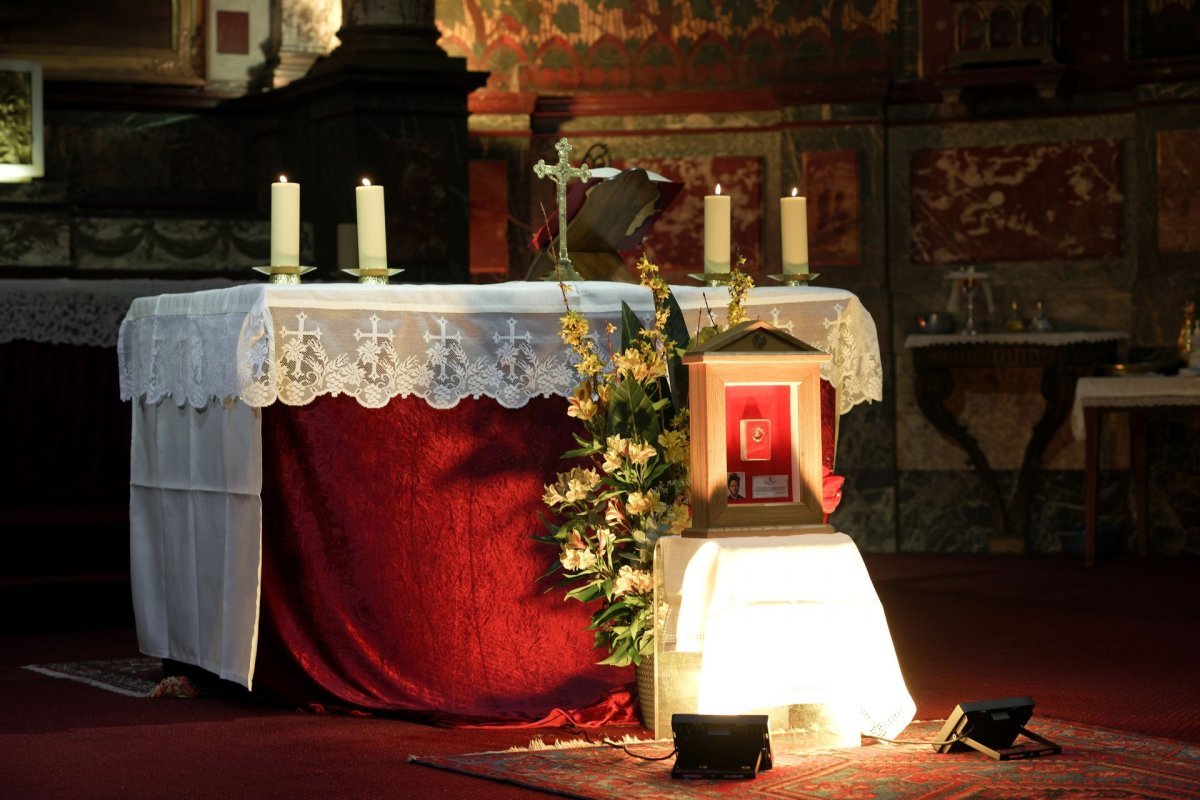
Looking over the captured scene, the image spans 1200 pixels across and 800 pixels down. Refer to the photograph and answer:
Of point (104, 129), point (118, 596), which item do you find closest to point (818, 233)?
point (104, 129)

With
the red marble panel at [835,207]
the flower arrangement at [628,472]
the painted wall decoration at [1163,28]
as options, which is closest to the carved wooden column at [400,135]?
the red marble panel at [835,207]

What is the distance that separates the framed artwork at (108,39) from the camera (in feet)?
29.6

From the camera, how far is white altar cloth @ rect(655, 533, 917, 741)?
4238 millimetres

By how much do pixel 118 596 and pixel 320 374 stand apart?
A: 8.53 feet

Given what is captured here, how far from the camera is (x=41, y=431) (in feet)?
24.8

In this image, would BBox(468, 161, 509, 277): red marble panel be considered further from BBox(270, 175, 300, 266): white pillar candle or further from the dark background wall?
BBox(270, 175, 300, 266): white pillar candle

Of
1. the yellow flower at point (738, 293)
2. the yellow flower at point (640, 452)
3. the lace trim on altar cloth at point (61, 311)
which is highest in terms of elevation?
the lace trim on altar cloth at point (61, 311)

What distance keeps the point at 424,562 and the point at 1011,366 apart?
16.9 ft

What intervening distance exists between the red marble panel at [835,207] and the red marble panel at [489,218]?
156 cm

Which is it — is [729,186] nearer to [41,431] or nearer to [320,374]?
[41,431]

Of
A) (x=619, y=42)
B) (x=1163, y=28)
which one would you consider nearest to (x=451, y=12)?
(x=619, y=42)

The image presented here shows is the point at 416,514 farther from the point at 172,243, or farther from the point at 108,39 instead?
the point at 108,39

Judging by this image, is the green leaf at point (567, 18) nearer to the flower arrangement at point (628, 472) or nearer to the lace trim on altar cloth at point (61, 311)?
the lace trim on altar cloth at point (61, 311)

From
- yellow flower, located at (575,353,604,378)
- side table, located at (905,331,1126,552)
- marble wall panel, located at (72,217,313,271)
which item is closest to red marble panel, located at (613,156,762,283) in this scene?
side table, located at (905,331,1126,552)
